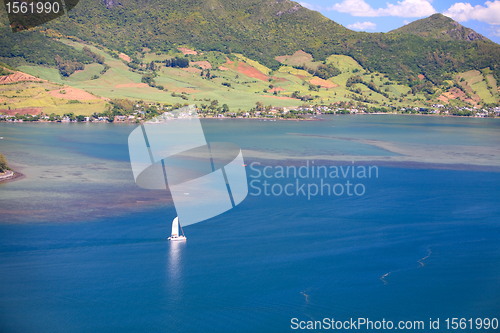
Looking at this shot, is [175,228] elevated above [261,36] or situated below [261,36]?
below

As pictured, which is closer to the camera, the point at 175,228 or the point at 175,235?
the point at 175,235

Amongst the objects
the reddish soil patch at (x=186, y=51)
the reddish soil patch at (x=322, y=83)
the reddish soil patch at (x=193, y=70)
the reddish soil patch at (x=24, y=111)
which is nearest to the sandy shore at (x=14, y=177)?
the reddish soil patch at (x=24, y=111)

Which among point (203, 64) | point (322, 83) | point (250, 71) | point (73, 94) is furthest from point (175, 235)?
point (250, 71)

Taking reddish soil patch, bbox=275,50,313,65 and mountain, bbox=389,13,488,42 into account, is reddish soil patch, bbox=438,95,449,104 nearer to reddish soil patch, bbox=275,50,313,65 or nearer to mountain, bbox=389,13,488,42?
reddish soil patch, bbox=275,50,313,65

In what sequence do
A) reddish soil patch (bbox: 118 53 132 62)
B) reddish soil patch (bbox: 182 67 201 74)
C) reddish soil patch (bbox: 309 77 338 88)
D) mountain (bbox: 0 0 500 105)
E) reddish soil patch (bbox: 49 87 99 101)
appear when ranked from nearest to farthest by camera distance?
1. reddish soil patch (bbox: 49 87 99 101)
2. reddish soil patch (bbox: 182 67 201 74)
3. reddish soil patch (bbox: 118 53 132 62)
4. reddish soil patch (bbox: 309 77 338 88)
5. mountain (bbox: 0 0 500 105)

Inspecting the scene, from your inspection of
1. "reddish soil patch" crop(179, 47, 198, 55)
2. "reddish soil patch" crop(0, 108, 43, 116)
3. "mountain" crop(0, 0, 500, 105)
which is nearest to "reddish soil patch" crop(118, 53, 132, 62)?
"mountain" crop(0, 0, 500, 105)

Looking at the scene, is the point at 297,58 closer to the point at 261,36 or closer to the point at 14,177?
the point at 261,36
